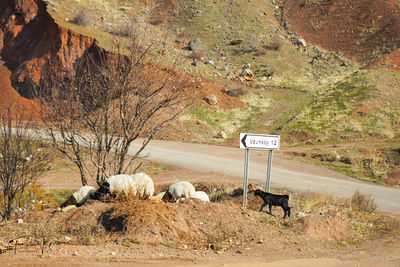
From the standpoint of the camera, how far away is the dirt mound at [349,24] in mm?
53500

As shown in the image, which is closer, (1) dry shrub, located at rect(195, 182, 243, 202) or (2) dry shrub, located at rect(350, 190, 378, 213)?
(1) dry shrub, located at rect(195, 182, 243, 202)

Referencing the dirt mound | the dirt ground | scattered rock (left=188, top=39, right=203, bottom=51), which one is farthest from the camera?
the dirt mound

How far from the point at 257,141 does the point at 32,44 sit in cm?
3901

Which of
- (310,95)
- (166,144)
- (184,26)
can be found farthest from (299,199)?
(184,26)

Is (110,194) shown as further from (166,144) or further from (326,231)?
(166,144)

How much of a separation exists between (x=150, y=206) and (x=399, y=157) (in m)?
17.7

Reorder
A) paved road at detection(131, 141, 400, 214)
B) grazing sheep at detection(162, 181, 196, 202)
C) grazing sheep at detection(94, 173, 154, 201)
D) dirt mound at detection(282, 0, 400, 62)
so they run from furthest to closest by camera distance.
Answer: dirt mound at detection(282, 0, 400, 62)
paved road at detection(131, 141, 400, 214)
grazing sheep at detection(162, 181, 196, 202)
grazing sheep at detection(94, 173, 154, 201)

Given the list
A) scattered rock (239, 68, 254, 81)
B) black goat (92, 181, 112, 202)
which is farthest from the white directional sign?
scattered rock (239, 68, 254, 81)

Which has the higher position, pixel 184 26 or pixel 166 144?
pixel 184 26

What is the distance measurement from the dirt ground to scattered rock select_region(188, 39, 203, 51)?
142 ft

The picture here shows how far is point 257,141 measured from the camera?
885 cm

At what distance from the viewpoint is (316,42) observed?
59.1 m

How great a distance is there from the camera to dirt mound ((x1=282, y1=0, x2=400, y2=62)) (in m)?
53.5

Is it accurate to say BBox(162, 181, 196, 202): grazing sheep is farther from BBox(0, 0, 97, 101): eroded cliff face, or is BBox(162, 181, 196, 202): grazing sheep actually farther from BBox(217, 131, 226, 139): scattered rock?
BBox(0, 0, 97, 101): eroded cliff face
